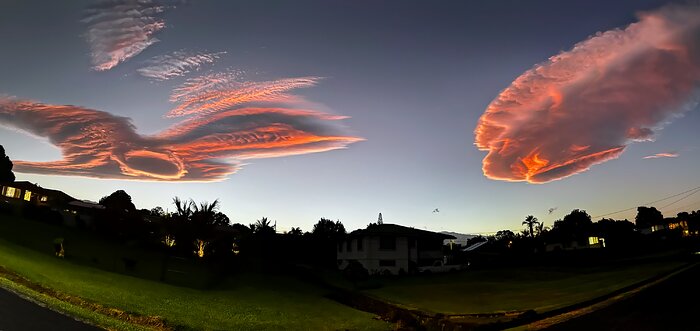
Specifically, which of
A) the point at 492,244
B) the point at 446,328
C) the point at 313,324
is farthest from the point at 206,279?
the point at 492,244

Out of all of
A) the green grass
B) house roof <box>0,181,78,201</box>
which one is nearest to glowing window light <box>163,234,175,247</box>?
the green grass

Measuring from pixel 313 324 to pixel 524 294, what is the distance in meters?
21.1

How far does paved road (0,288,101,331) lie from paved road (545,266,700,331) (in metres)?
17.5

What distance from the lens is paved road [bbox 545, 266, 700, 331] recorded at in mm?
15625

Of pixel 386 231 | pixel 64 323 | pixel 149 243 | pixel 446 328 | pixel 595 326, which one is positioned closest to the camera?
pixel 64 323

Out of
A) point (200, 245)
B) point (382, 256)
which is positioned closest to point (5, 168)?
point (200, 245)

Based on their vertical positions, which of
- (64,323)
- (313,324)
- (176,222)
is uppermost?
(176,222)

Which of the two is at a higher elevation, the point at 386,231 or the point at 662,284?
the point at 386,231

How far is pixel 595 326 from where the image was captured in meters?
16.5

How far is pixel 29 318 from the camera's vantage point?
12.8 m

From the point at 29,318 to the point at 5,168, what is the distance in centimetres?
9735

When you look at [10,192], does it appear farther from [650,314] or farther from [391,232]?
[650,314]

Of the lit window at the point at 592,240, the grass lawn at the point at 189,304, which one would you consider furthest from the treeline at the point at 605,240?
the grass lawn at the point at 189,304

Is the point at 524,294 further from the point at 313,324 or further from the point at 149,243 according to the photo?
the point at 149,243
